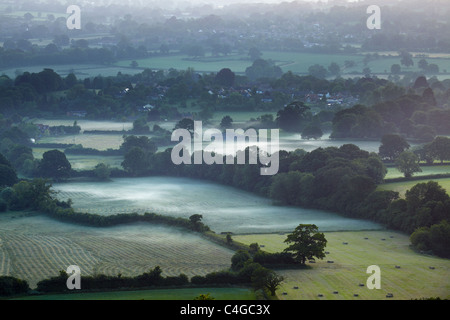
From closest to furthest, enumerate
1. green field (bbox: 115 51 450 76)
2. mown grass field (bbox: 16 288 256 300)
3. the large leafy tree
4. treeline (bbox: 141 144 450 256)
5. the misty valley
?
mown grass field (bbox: 16 288 256 300), the misty valley, treeline (bbox: 141 144 450 256), the large leafy tree, green field (bbox: 115 51 450 76)

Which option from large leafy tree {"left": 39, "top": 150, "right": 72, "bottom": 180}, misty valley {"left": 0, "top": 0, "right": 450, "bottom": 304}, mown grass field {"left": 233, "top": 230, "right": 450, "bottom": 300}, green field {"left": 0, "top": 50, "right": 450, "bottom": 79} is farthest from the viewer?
green field {"left": 0, "top": 50, "right": 450, "bottom": 79}

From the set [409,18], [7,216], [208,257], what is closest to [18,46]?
[409,18]

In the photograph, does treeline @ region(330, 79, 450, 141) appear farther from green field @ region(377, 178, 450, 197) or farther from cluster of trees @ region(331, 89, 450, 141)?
green field @ region(377, 178, 450, 197)

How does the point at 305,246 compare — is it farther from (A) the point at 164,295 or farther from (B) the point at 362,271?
(A) the point at 164,295

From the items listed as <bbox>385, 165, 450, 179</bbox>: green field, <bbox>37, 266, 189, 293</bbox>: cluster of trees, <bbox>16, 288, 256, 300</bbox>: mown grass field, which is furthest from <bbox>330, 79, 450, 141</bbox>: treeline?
<bbox>16, 288, 256, 300</bbox>: mown grass field

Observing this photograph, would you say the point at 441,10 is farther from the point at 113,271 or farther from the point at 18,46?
the point at 113,271

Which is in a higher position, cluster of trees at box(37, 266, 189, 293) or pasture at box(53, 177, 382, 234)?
pasture at box(53, 177, 382, 234)
